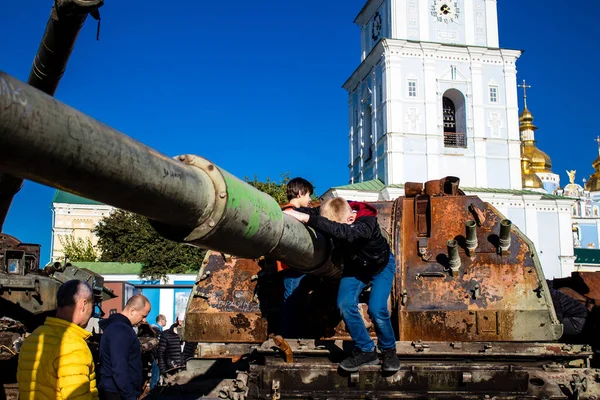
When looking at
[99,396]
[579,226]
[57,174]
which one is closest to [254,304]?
[99,396]

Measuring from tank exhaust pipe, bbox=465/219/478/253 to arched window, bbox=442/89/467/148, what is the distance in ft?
125

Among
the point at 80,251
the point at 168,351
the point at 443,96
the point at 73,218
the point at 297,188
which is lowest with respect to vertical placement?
the point at 168,351

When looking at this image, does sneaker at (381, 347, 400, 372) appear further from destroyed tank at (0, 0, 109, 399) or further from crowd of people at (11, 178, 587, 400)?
destroyed tank at (0, 0, 109, 399)

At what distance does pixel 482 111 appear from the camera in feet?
144

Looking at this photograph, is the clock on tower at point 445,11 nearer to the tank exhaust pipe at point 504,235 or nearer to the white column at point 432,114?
the white column at point 432,114

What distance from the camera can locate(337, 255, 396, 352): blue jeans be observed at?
5066mm

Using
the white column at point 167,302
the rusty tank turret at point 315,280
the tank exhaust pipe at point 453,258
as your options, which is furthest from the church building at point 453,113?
the tank exhaust pipe at point 453,258

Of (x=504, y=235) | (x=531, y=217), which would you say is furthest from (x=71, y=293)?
(x=531, y=217)

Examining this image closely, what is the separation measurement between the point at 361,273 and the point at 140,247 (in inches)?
1662

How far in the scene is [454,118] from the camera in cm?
4544

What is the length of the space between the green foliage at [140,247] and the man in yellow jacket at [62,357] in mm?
36744

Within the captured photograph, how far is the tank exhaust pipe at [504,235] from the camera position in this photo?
240 inches

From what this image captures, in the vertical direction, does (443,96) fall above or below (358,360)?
above

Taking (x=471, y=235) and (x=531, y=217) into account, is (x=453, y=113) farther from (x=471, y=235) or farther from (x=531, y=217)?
(x=471, y=235)
